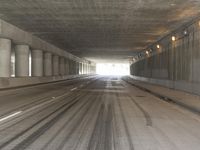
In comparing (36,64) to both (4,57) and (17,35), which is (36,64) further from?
(4,57)

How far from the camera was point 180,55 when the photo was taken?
1252 inches

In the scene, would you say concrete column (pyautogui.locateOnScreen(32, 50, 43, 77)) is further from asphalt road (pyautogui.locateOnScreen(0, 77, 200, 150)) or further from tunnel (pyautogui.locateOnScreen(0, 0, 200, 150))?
asphalt road (pyautogui.locateOnScreen(0, 77, 200, 150))

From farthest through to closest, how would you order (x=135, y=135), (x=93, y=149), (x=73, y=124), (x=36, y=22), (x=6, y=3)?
(x=36, y=22), (x=6, y=3), (x=73, y=124), (x=135, y=135), (x=93, y=149)

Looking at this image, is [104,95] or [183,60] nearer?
[104,95]

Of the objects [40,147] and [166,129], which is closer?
[40,147]

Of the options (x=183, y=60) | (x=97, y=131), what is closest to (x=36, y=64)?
(x=183, y=60)

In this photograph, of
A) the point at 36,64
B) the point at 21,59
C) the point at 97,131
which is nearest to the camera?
the point at 97,131

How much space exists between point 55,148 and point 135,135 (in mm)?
2643

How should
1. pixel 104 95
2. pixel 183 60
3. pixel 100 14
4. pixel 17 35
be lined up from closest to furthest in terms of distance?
pixel 104 95 → pixel 100 14 → pixel 183 60 → pixel 17 35

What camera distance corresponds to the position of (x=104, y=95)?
2586 centimetres

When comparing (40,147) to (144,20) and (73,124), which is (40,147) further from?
(144,20)

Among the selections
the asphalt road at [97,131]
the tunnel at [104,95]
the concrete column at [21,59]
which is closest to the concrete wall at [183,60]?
the tunnel at [104,95]

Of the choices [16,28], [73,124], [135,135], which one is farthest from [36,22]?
[135,135]

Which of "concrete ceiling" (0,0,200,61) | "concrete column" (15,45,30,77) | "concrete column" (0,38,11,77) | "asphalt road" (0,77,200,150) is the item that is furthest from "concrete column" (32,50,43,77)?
"asphalt road" (0,77,200,150)
